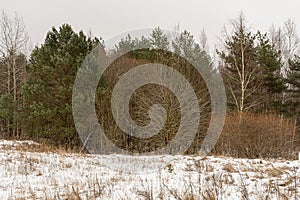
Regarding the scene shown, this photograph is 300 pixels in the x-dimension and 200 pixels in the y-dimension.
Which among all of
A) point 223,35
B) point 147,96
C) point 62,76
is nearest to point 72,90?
point 62,76

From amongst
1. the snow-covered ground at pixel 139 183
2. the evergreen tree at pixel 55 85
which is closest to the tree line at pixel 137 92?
the evergreen tree at pixel 55 85

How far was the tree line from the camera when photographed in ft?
46.3

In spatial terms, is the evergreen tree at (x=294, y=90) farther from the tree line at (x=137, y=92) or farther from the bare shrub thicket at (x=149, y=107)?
the bare shrub thicket at (x=149, y=107)

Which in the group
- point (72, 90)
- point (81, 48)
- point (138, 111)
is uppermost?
point (81, 48)

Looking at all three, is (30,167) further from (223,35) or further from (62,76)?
(223,35)

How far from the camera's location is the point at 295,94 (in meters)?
21.2

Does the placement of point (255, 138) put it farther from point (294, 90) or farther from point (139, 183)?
point (294, 90)

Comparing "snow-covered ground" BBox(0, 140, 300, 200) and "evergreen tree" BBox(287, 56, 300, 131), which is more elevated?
"evergreen tree" BBox(287, 56, 300, 131)

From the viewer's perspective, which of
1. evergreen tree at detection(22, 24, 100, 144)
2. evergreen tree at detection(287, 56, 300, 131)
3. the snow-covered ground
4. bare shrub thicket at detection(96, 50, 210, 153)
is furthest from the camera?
evergreen tree at detection(287, 56, 300, 131)

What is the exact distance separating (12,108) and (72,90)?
7.04 meters

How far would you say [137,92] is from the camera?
14.5 m

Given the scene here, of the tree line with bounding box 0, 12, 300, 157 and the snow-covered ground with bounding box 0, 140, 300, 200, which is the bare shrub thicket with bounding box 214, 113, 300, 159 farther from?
the snow-covered ground with bounding box 0, 140, 300, 200

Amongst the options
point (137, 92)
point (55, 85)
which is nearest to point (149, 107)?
point (137, 92)

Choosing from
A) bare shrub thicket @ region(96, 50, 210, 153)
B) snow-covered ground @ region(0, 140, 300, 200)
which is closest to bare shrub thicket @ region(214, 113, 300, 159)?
bare shrub thicket @ region(96, 50, 210, 153)
